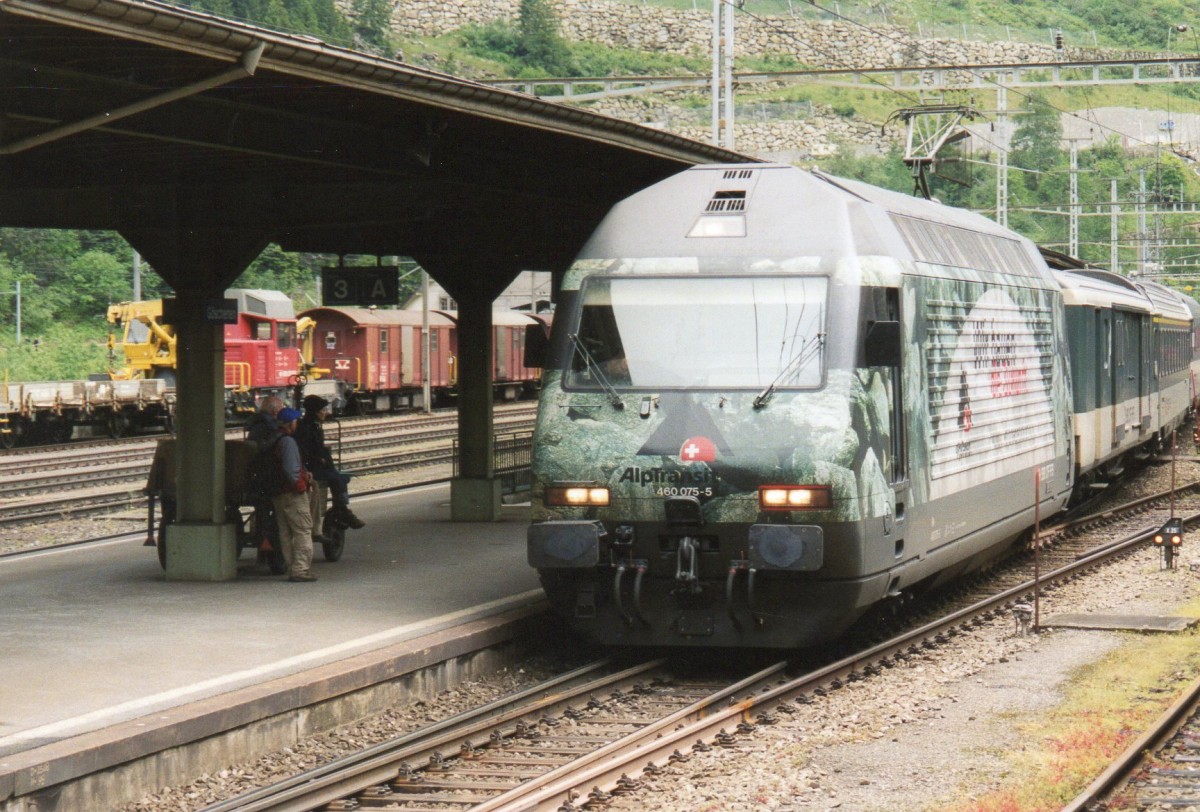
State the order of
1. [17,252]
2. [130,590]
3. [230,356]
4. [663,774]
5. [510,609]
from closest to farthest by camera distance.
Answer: [663,774], [510,609], [130,590], [230,356], [17,252]

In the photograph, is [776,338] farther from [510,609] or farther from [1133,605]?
[1133,605]

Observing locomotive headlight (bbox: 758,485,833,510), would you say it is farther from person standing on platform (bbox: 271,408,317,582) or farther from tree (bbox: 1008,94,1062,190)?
tree (bbox: 1008,94,1062,190)

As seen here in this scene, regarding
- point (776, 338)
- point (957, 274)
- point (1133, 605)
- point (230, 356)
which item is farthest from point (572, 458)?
point (230, 356)

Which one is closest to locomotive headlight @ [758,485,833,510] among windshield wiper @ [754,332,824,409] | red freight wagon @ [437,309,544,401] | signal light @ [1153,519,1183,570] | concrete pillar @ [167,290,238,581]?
windshield wiper @ [754,332,824,409]

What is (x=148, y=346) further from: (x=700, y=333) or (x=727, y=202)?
(x=700, y=333)

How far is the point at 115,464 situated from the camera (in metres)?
29.4

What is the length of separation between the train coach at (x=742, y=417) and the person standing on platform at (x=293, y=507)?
3.26 meters

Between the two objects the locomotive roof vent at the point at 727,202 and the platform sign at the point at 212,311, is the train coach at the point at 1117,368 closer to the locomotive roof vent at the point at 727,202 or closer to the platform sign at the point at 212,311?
the locomotive roof vent at the point at 727,202

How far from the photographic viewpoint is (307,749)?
9.21 meters

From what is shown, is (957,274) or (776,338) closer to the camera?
(776,338)

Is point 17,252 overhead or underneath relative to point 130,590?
overhead

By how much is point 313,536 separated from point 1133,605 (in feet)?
23.1

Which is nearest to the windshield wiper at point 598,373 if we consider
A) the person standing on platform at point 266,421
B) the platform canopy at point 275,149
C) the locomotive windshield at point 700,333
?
the locomotive windshield at point 700,333

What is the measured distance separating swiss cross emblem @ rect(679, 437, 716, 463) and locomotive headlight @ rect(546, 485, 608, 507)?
0.56 m
